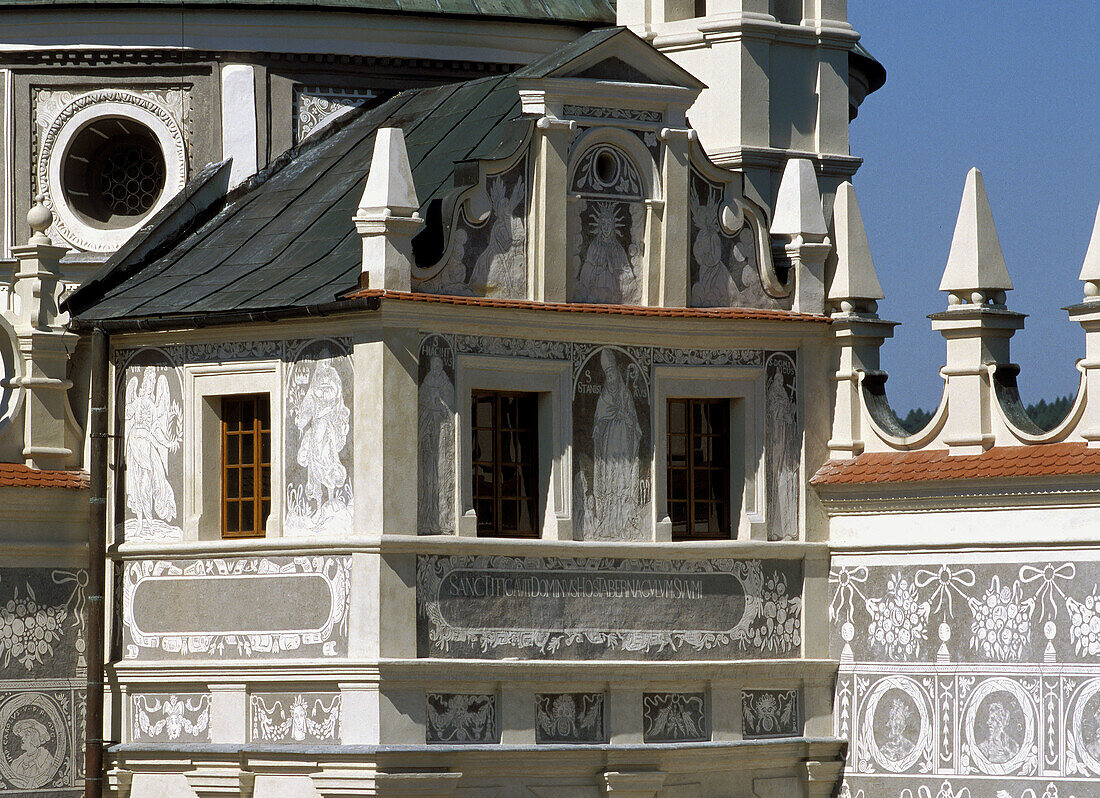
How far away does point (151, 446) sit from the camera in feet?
85.7

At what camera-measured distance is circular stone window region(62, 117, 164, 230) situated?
29.8m

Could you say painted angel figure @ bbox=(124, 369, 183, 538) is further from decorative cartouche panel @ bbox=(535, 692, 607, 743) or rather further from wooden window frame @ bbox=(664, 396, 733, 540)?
wooden window frame @ bbox=(664, 396, 733, 540)

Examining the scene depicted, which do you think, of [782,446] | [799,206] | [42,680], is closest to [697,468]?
[782,446]

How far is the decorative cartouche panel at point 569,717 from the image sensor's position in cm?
2527

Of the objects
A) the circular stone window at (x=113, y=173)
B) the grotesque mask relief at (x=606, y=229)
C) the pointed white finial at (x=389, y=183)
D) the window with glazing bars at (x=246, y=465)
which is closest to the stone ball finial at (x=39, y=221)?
the circular stone window at (x=113, y=173)

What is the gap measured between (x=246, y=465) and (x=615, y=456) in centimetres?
386

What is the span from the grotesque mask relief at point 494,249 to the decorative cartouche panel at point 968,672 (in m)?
4.92

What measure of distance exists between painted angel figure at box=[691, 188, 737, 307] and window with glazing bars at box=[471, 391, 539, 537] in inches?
92.7

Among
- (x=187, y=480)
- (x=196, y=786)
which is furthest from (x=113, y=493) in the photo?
(x=196, y=786)

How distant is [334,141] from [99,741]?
25.4ft

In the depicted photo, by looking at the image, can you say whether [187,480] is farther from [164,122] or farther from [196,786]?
[164,122]

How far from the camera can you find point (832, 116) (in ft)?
98.6

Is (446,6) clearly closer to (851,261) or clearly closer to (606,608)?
(851,261)

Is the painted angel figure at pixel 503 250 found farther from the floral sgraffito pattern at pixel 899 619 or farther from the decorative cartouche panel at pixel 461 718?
the floral sgraffito pattern at pixel 899 619
